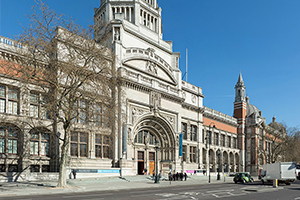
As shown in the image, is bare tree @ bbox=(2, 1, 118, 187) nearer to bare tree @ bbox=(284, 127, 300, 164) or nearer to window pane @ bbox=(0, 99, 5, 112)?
window pane @ bbox=(0, 99, 5, 112)

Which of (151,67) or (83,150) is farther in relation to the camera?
(151,67)

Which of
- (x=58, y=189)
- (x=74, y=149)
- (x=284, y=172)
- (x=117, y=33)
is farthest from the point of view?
(x=117, y=33)

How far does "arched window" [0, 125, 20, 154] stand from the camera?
30.1m

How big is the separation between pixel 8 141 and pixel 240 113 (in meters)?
62.9

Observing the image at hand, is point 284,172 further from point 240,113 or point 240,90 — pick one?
point 240,90

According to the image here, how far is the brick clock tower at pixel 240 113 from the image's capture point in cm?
7781

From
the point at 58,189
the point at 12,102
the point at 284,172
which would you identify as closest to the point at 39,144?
the point at 12,102

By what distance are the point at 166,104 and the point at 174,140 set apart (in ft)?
21.4

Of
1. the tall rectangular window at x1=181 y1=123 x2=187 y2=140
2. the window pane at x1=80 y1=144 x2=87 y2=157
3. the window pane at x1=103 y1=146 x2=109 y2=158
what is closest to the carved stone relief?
the window pane at x1=103 y1=146 x2=109 y2=158

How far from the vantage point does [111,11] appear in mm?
55219

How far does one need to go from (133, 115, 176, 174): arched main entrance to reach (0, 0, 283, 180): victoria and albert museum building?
0.53ft

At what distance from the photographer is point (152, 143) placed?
49.5 m

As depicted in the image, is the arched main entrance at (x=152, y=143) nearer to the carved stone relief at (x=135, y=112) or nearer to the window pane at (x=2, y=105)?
the carved stone relief at (x=135, y=112)

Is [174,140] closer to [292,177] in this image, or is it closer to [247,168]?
[292,177]
